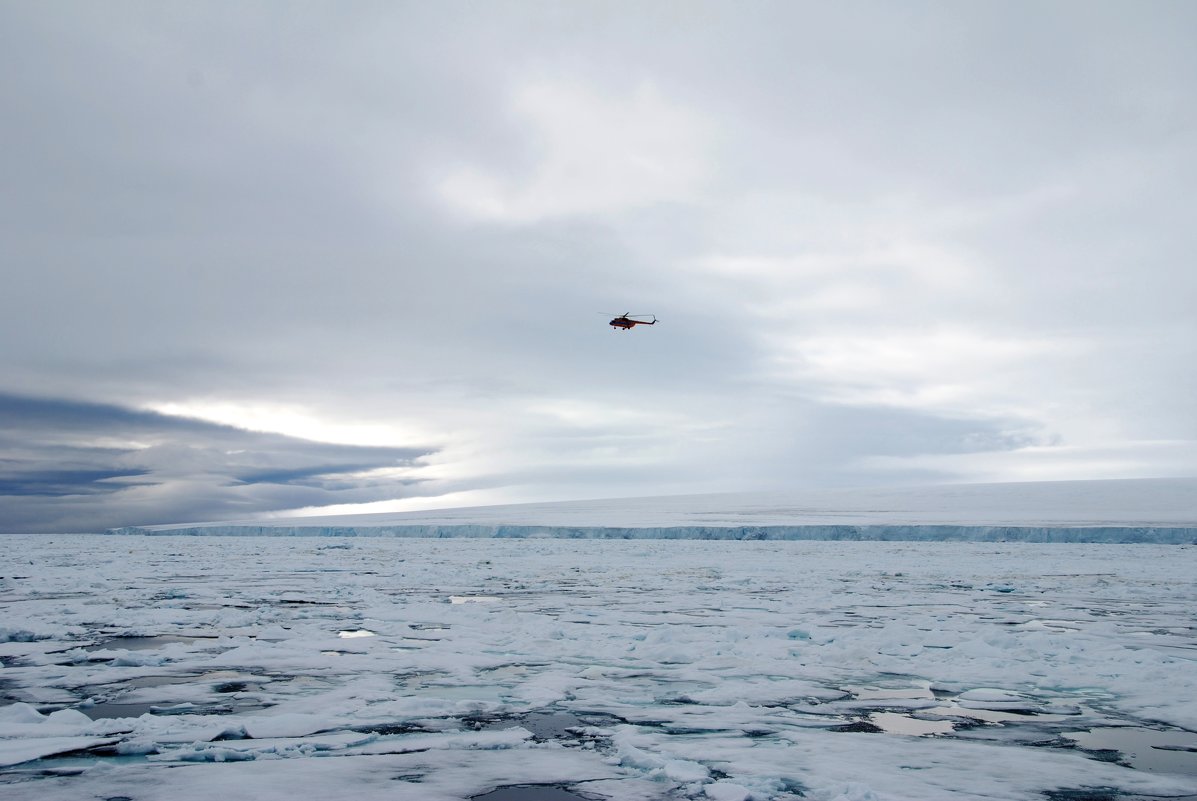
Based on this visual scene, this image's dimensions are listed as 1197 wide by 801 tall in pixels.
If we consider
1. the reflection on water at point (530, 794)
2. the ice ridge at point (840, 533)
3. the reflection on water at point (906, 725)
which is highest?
the reflection on water at point (530, 794)

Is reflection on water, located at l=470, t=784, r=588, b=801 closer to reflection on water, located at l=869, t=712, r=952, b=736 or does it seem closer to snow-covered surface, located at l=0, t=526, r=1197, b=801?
snow-covered surface, located at l=0, t=526, r=1197, b=801

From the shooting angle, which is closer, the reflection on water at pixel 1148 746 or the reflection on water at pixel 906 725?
the reflection on water at pixel 1148 746

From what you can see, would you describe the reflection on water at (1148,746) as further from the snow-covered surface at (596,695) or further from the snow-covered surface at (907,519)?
the snow-covered surface at (907,519)

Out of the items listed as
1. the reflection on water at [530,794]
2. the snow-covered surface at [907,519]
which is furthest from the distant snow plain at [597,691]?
the snow-covered surface at [907,519]

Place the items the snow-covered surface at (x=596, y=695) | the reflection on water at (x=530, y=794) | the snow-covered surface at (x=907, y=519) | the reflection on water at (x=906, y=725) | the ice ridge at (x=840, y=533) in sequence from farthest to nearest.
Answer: the snow-covered surface at (x=907, y=519) → the ice ridge at (x=840, y=533) → the reflection on water at (x=906, y=725) → the snow-covered surface at (x=596, y=695) → the reflection on water at (x=530, y=794)

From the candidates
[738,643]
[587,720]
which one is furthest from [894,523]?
[587,720]

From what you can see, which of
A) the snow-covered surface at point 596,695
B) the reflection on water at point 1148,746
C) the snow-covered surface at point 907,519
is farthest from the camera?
the snow-covered surface at point 907,519

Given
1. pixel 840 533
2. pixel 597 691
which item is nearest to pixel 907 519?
pixel 840 533
